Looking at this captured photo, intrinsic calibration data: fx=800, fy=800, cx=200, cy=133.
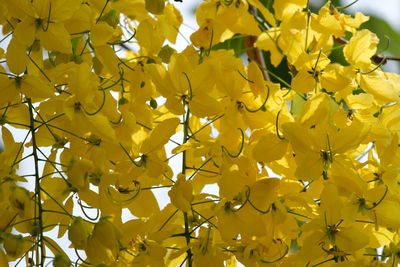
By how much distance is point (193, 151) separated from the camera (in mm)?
1025

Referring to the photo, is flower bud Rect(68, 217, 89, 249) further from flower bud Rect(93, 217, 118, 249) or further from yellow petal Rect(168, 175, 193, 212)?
yellow petal Rect(168, 175, 193, 212)

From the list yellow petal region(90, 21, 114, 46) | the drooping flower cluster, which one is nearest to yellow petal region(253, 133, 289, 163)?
the drooping flower cluster

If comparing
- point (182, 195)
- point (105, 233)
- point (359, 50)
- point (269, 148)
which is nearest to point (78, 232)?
point (105, 233)

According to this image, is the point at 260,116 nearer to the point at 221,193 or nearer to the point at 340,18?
the point at 221,193

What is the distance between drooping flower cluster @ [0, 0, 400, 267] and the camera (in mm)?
911

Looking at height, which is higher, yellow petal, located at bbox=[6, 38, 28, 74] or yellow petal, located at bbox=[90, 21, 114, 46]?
yellow petal, located at bbox=[90, 21, 114, 46]

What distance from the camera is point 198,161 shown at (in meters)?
1.04

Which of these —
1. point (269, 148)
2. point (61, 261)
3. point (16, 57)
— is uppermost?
point (16, 57)

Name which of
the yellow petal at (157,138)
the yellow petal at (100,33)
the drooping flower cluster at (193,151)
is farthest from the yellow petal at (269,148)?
the yellow petal at (100,33)

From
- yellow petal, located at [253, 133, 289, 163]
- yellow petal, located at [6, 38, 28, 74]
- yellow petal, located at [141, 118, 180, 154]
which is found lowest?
yellow petal, located at [253, 133, 289, 163]

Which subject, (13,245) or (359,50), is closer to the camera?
(13,245)

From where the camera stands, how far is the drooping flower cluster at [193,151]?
2.99ft

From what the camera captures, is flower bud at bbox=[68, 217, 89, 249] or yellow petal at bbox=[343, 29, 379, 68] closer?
flower bud at bbox=[68, 217, 89, 249]

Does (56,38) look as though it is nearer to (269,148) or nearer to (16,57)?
(16,57)
